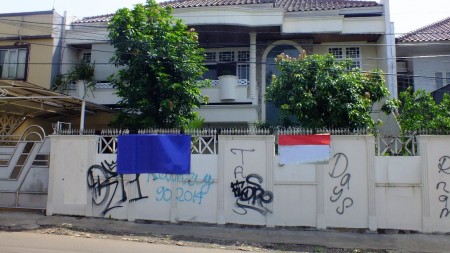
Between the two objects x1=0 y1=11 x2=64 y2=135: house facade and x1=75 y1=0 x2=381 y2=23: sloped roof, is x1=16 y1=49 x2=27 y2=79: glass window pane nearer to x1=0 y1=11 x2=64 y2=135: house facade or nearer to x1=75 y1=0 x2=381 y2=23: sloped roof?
x1=0 y1=11 x2=64 y2=135: house facade

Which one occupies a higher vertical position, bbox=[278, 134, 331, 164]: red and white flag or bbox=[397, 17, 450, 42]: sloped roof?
bbox=[397, 17, 450, 42]: sloped roof

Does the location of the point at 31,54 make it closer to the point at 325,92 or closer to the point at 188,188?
the point at 188,188

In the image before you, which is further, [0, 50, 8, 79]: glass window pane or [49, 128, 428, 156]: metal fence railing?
[0, 50, 8, 79]: glass window pane

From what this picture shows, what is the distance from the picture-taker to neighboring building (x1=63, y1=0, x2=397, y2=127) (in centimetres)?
1399

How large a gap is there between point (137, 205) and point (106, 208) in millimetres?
837

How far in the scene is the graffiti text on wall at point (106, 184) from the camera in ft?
32.3

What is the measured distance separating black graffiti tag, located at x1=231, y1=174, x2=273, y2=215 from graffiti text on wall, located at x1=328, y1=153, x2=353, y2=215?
147 centimetres

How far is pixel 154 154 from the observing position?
32.0 ft

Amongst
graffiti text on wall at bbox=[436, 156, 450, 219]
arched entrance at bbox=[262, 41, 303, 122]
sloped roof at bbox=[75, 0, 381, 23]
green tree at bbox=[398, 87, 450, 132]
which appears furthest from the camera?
sloped roof at bbox=[75, 0, 381, 23]

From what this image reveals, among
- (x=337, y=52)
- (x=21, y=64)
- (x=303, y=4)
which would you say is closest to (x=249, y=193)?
(x=337, y=52)

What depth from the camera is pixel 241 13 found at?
46.0 feet

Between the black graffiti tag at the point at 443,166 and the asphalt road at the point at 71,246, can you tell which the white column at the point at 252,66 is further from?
the asphalt road at the point at 71,246

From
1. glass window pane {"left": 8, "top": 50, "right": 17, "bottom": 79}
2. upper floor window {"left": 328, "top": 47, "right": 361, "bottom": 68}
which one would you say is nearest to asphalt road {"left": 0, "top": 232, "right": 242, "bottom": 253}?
glass window pane {"left": 8, "top": 50, "right": 17, "bottom": 79}

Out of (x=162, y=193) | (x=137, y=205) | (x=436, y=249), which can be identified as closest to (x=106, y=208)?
(x=137, y=205)
